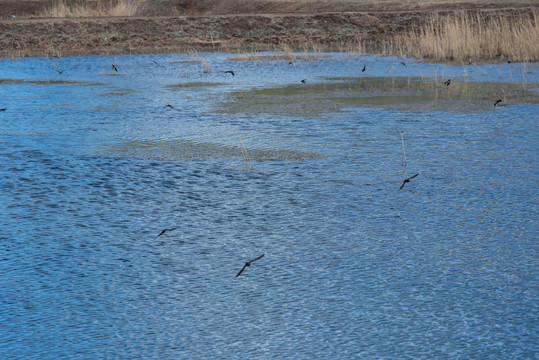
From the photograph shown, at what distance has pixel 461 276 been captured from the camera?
4.14m

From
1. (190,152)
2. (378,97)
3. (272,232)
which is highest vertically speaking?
(272,232)

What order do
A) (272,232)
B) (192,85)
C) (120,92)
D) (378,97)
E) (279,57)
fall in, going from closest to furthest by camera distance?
(272,232) → (378,97) → (120,92) → (192,85) → (279,57)

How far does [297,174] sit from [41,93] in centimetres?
785

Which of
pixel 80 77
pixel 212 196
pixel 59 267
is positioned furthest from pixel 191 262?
pixel 80 77

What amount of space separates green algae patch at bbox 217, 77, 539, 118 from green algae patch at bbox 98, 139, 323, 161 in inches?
93.0

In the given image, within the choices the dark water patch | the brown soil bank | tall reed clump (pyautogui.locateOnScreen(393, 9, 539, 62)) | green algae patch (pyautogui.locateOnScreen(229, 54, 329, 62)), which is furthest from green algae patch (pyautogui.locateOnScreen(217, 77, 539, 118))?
the brown soil bank

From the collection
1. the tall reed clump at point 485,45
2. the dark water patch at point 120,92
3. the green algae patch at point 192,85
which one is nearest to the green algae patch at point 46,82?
the dark water patch at point 120,92

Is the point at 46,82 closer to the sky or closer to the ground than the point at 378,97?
closer to the ground

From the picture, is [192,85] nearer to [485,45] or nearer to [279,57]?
[279,57]

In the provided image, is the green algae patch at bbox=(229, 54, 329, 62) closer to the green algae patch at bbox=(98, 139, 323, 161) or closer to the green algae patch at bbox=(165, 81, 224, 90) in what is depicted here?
the green algae patch at bbox=(165, 81, 224, 90)

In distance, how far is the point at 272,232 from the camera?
4.98 m

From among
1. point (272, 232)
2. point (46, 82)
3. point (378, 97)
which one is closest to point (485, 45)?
point (378, 97)

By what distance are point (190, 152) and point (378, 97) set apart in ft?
16.1

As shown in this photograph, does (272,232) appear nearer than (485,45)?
Yes
